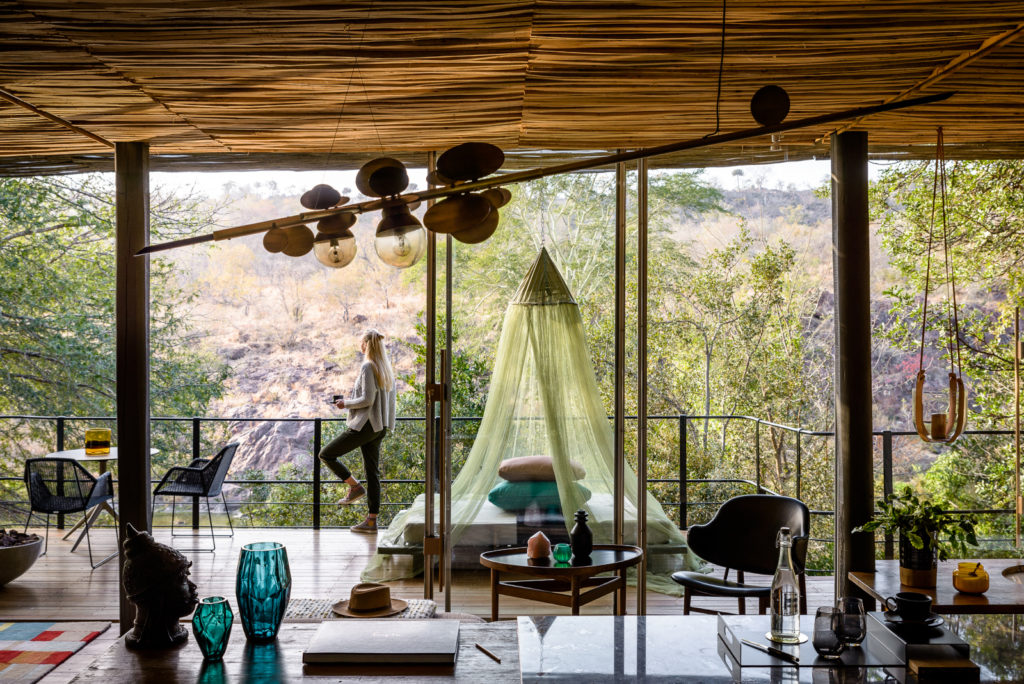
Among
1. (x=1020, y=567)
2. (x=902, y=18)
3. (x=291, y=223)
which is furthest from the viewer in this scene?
(x=1020, y=567)

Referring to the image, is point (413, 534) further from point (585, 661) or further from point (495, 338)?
point (585, 661)

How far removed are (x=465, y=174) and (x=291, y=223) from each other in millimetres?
426

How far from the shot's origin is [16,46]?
2967 millimetres

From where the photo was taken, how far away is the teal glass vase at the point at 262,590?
82.0 inches

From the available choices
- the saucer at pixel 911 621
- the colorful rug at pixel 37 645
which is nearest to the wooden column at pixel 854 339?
the saucer at pixel 911 621

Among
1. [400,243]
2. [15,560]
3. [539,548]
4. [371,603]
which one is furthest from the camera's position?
[15,560]

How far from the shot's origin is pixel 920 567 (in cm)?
353

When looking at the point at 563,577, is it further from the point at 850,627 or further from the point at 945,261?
the point at 945,261

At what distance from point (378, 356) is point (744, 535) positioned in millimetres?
2904

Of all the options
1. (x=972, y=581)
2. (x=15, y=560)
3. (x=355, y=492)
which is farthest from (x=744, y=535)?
(x=15, y=560)

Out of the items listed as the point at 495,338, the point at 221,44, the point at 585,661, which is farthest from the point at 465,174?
the point at 495,338

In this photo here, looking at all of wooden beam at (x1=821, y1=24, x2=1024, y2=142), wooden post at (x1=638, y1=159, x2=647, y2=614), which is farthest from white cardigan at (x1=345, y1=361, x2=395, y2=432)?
wooden beam at (x1=821, y1=24, x2=1024, y2=142)

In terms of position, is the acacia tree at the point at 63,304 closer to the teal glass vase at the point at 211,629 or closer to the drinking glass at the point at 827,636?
the teal glass vase at the point at 211,629

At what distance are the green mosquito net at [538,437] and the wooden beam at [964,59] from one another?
2.02 meters
